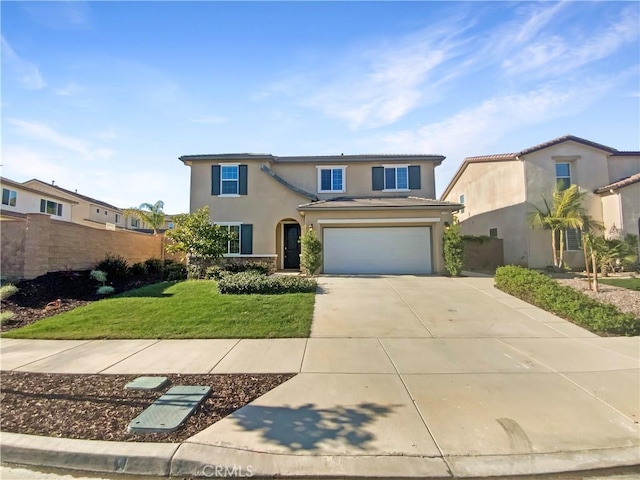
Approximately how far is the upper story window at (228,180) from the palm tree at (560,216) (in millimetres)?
14888

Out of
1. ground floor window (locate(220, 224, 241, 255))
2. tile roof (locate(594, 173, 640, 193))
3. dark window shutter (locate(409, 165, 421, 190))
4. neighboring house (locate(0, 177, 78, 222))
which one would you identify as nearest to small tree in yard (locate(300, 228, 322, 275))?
ground floor window (locate(220, 224, 241, 255))

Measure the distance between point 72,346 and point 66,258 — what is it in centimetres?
703

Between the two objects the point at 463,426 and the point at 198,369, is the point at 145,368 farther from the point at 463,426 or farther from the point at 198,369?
the point at 463,426

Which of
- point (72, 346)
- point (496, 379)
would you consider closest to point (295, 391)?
point (496, 379)

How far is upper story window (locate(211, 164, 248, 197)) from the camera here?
1783 centimetres

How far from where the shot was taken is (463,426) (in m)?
3.64

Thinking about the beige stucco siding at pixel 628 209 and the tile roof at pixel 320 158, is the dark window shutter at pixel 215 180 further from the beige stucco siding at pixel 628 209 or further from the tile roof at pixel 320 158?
the beige stucco siding at pixel 628 209

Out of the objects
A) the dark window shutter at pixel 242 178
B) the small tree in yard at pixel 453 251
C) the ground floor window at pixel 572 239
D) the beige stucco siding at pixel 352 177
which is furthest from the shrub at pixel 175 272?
the ground floor window at pixel 572 239

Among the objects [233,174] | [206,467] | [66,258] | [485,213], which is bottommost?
[206,467]

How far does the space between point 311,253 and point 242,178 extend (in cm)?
630

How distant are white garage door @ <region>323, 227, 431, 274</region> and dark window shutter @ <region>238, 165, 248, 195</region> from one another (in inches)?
210

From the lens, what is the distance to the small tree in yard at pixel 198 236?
48.1 feet

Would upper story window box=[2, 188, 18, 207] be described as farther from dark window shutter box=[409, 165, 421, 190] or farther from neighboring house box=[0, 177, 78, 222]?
dark window shutter box=[409, 165, 421, 190]

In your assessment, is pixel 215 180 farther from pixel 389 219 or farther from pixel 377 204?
pixel 389 219
